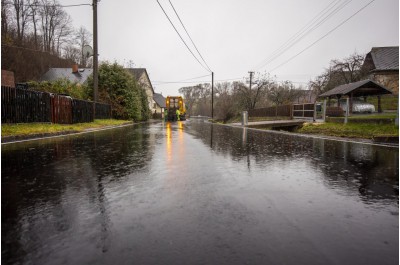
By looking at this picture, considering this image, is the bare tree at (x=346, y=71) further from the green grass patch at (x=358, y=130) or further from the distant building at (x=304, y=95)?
the green grass patch at (x=358, y=130)

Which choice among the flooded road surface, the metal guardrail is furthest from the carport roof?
the flooded road surface

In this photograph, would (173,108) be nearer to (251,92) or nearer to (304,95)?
(251,92)

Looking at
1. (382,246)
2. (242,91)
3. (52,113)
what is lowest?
(382,246)

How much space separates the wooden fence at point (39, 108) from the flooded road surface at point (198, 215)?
8.14 m

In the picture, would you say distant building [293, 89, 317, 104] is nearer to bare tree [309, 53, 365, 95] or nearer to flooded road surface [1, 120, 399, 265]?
bare tree [309, 53, 365, 95]

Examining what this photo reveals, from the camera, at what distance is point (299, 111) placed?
85.0 feet

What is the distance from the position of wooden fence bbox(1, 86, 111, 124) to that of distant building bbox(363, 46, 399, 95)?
3539 cm

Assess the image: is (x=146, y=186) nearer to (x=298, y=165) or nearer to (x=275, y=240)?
(x=275, y=240)

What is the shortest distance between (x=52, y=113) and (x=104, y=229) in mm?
15238

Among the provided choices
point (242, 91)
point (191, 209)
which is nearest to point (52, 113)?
point (191, 209)

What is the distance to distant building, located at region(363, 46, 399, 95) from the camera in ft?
120

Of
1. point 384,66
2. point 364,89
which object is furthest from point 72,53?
point 364,89

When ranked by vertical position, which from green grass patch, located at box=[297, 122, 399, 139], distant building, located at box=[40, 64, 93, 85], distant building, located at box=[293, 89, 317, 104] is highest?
distant building, located at box=[40, 64, 93, 85]

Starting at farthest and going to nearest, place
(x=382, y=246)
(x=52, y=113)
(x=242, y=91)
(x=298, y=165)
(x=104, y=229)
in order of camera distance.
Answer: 1. (x=242, y=91)
2. (x=52, y=113)
3. (x=298, y=165)
4. (x=104, y=229)
5. (x=382, y=246)
